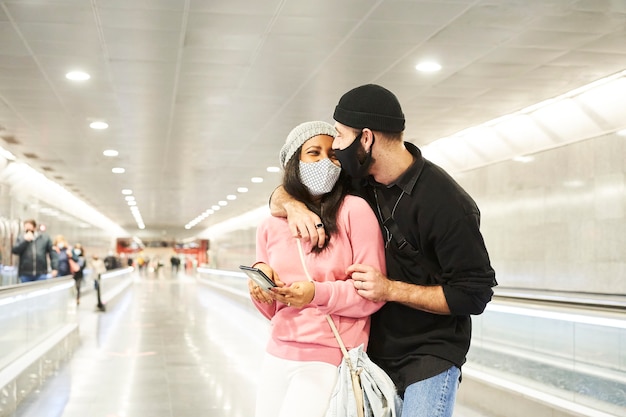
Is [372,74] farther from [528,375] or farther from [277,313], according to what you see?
[277,313]

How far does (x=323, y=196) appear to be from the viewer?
2684mm

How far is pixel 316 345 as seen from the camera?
8.10 feet

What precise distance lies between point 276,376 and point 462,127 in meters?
13.1

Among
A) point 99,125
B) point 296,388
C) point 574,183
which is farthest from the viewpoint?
point 99,125

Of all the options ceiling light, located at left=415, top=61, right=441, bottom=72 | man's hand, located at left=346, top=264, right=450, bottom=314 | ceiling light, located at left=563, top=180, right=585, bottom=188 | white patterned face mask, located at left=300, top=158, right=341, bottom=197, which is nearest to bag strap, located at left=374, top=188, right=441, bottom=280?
man's hand, located at left=346, top=264, right=450, bottom=314

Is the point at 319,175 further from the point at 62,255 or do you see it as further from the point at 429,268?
the point at 62,255

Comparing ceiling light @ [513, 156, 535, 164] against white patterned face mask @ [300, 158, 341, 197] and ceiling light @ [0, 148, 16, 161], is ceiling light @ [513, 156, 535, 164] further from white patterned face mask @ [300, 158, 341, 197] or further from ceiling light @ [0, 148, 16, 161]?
white patterned face mask @ [300, 158, 341, 197]

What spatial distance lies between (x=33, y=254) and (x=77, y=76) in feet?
14.8

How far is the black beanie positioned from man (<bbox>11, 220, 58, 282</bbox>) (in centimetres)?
1243

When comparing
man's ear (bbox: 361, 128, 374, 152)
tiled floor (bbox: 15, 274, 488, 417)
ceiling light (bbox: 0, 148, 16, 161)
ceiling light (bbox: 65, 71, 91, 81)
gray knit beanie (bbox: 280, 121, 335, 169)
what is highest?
ceiling light (bbox: 0, 148, 16, 161)

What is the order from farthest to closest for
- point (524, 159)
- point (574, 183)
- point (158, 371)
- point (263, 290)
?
point (524, 159), point (574, 183), point (158, 371), point (263, 290)

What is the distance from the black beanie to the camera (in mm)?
2439

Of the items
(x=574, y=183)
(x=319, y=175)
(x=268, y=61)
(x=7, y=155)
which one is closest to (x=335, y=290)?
(x=319, y=175)

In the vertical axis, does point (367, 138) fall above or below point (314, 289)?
above
